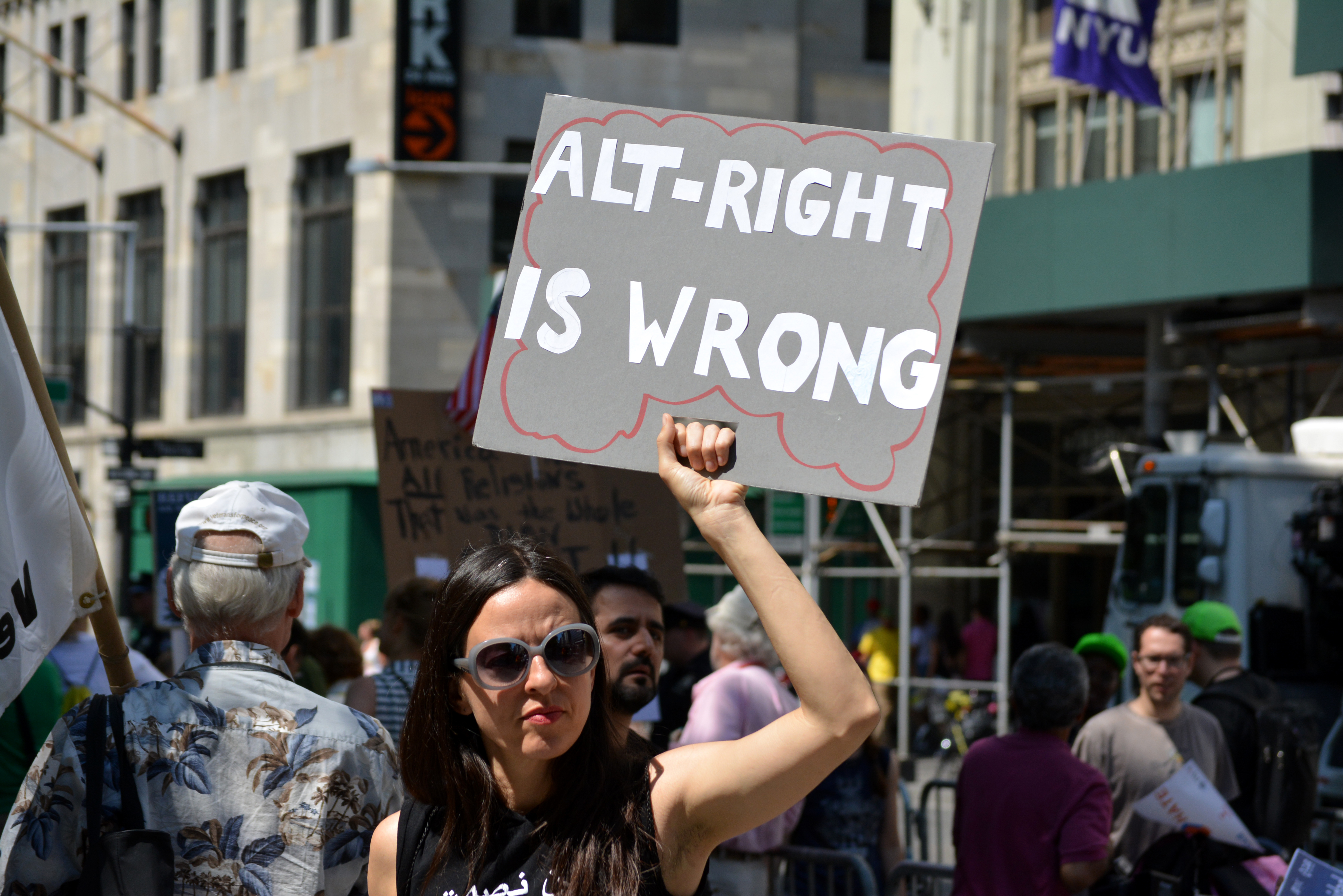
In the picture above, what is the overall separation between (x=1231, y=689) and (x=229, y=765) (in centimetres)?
464

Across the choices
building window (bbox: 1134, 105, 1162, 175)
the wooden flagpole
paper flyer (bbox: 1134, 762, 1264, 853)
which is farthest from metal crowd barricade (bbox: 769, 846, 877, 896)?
building window (bbox: 1134, 105, 1162, 175)

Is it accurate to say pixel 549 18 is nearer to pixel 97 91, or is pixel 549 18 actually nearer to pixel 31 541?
pixel 97 91

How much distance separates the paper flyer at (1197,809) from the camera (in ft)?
17.6

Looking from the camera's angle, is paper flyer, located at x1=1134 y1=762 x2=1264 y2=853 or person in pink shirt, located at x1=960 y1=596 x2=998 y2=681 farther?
person in pink shirt, located at x1=960 y1=596 x2=998 y2=681

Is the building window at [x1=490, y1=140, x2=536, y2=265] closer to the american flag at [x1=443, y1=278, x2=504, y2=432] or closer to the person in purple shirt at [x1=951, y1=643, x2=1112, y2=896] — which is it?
the american flag at [x1=443, y1=278, x2=504, y2=432]

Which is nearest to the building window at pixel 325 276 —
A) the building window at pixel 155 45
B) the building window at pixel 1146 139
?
the building window at pixel 155 45

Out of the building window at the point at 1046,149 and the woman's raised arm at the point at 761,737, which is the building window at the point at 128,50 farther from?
the woman's raised arm at the point at 761,737

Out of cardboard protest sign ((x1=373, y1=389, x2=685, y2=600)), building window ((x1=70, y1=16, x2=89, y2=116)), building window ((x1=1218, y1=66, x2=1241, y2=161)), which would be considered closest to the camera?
cardboard protest sign ((x1=373, y1=389, x2=685, y2=600))

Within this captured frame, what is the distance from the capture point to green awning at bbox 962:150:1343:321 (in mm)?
14891

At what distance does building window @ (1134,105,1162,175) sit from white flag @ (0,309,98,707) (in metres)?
17.3

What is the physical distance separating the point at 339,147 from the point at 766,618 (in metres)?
25.1

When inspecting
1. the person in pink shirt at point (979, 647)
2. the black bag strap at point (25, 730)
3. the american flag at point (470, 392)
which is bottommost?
the person in pink shirt at point (979, 647)

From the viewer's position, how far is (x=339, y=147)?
86.5ft

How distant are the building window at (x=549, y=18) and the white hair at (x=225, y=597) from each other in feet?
78.7
